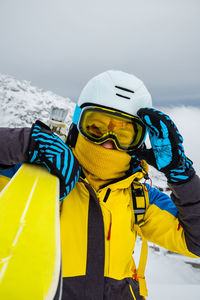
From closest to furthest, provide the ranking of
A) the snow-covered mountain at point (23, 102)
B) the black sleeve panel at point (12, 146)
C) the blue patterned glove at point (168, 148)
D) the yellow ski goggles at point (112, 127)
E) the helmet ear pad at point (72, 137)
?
the black sleeve panel at point (12, 146) < the blue patterned glove at point (168, 148) < the yellow ski goggles at point (112, 127) < the helmet ear pad at point (72, 137) < the snow-covered mountain at point (23, 102)

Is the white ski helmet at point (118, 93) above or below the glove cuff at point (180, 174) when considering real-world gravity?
above

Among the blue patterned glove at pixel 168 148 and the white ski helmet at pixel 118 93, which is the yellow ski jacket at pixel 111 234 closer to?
the blue patterned glove at pixel 168 148

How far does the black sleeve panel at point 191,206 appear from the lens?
1.60 meters

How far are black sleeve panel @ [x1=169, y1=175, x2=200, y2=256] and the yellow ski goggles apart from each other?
2.12ft

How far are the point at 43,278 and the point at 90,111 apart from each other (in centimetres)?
164

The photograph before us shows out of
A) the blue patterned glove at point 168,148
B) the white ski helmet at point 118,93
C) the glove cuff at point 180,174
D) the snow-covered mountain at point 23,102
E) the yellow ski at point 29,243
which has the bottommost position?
the snow-covered mountain at point 23,102

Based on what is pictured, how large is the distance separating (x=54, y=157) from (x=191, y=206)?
4.26 ft

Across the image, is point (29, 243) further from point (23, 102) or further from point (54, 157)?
point (23, 102)

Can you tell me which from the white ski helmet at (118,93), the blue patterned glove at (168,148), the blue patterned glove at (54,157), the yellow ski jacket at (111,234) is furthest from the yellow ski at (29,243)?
the white ski helmet at (118,93)

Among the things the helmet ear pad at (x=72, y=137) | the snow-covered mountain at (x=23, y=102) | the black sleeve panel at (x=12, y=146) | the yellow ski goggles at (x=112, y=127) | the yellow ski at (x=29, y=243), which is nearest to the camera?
the yellow ski at (x=29, y=243)

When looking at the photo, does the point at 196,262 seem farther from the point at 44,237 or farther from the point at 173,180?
the point at 44,237

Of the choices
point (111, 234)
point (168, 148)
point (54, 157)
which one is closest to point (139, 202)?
point (111, 234)

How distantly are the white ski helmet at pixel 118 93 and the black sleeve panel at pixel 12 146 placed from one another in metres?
1.04

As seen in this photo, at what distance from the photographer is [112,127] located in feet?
6.44
